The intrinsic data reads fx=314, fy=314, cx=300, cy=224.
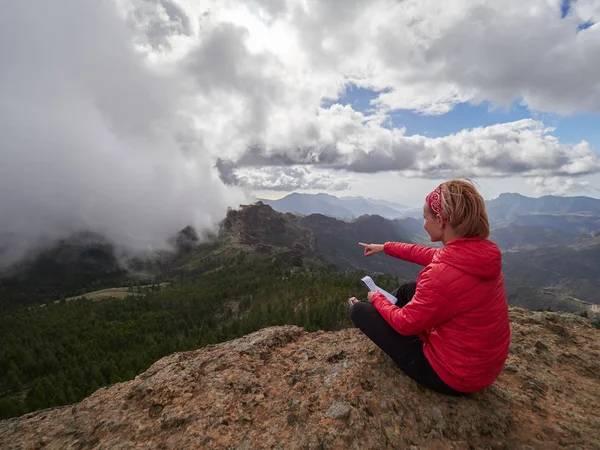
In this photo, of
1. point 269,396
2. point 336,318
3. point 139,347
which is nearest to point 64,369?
point 139,347

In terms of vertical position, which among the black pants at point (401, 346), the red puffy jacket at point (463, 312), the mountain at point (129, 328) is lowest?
the mountain at point (129, 328)

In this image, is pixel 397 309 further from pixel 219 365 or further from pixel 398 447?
pixel 219 365

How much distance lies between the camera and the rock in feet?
23.7

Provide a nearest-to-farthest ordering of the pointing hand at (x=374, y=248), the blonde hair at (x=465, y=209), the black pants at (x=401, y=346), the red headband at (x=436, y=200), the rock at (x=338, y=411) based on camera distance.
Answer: the blonde hair at (x=465, y=209), the red headband at (x=436, y=200), the black pants at (x=401, y=346), the rock at (x=338, y=411), the pointing hand at (x=374, y=248)

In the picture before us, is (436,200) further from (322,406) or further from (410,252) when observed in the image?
(322,406)

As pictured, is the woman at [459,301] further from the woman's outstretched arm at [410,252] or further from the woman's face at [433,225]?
the woman's outstretched arm at [410,252]

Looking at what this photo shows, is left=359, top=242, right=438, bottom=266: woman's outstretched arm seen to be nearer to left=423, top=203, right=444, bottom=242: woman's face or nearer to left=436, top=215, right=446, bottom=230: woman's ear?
left=423, top=203, right=444, bottom=242: woman's face

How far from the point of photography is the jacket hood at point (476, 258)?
5.45 metres

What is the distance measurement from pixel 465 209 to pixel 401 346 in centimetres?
344

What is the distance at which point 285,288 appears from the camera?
158 metres

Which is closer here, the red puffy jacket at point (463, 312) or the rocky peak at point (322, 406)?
the red puffy jacket at point (463, 312)

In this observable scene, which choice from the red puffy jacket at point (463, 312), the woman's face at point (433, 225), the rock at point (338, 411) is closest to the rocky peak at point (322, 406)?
the rock at point (338, 411)

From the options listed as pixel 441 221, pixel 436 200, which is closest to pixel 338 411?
pixel 441 221

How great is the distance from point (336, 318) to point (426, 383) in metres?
86.5
